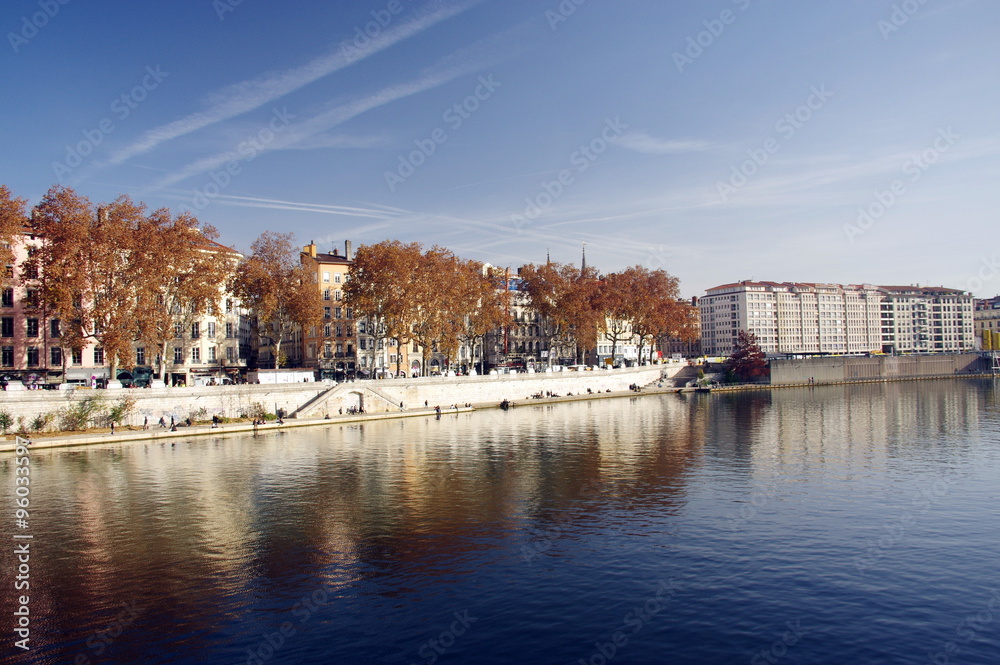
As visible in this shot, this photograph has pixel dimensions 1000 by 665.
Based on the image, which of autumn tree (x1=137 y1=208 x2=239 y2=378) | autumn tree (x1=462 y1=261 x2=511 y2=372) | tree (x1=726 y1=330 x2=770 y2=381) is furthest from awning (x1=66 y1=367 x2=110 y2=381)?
tree (x1=726 y1=330 x2=770 y2=381)

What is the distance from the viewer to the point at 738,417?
80812 mm

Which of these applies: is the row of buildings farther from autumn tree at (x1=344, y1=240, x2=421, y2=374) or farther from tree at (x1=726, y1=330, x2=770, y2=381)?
tree at (x1=726, y1=330, x2=770, y2=381)

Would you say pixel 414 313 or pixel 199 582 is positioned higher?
pixel 414 313

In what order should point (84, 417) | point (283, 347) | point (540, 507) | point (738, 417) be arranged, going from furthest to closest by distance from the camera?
point (283, 347), point (738, 417), point (84, 417), point (540, 507)

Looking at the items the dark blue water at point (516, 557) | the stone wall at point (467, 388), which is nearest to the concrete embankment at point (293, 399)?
the stone wall at point (467, 388)

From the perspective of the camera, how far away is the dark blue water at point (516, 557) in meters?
20.3

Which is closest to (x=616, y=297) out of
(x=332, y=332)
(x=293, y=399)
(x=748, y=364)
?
(x=748, y=364)

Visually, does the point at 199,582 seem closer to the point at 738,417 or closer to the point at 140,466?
the point at 140,466

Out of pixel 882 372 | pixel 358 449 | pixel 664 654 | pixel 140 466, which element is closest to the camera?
pixel 664 654

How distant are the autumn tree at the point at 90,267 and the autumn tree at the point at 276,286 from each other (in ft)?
59.4

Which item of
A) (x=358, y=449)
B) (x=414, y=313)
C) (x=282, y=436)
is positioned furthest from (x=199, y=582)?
(x=414, y=313)

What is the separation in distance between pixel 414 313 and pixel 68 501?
185 ft

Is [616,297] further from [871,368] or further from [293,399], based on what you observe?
[871,368]

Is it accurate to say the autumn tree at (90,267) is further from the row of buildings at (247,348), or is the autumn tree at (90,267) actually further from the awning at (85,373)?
the awning at (85,373)
